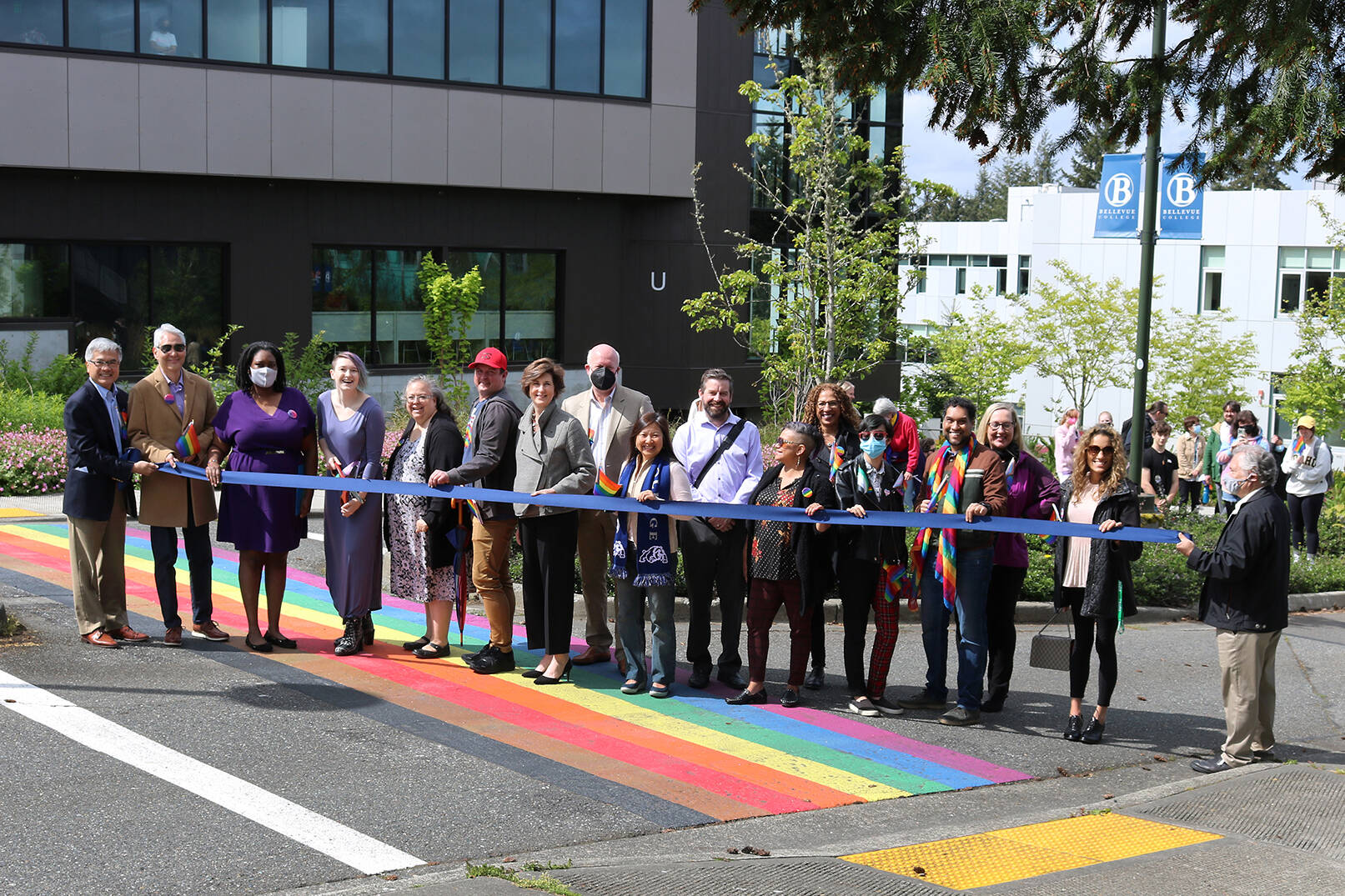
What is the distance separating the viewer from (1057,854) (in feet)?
19.8

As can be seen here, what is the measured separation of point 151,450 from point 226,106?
16.8m

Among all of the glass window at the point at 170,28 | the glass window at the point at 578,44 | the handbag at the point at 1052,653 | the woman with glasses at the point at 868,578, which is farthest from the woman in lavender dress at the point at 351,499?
the glass window at the point at 578,44

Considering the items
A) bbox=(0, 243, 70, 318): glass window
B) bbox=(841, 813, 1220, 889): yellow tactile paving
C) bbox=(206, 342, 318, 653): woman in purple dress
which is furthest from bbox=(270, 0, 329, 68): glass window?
bbox=(841, 813, 1220, 889): yellow tactile paving

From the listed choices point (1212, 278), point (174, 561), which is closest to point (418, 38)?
point (174, 561)

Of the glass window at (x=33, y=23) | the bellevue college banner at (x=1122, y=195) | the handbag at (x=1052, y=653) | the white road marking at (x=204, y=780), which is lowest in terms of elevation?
the white road marking at (x=204, y=780)

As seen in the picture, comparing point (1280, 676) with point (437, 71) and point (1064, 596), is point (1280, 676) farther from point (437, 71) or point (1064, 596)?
point (437, 71)

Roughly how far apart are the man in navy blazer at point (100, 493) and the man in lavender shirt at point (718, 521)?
3.46 meters

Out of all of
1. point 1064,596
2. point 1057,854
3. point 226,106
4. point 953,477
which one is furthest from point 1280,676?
point 226,106

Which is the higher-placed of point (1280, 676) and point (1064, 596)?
point (1064, 596)

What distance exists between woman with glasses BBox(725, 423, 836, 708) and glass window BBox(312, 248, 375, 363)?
63.5 feet

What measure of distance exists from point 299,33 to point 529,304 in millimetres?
7058

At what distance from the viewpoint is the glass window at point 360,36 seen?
990 inches

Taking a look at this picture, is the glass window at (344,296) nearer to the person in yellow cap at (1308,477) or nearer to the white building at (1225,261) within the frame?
the person in yellow cap at (1308,477)

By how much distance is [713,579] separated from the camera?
8.75 meters
